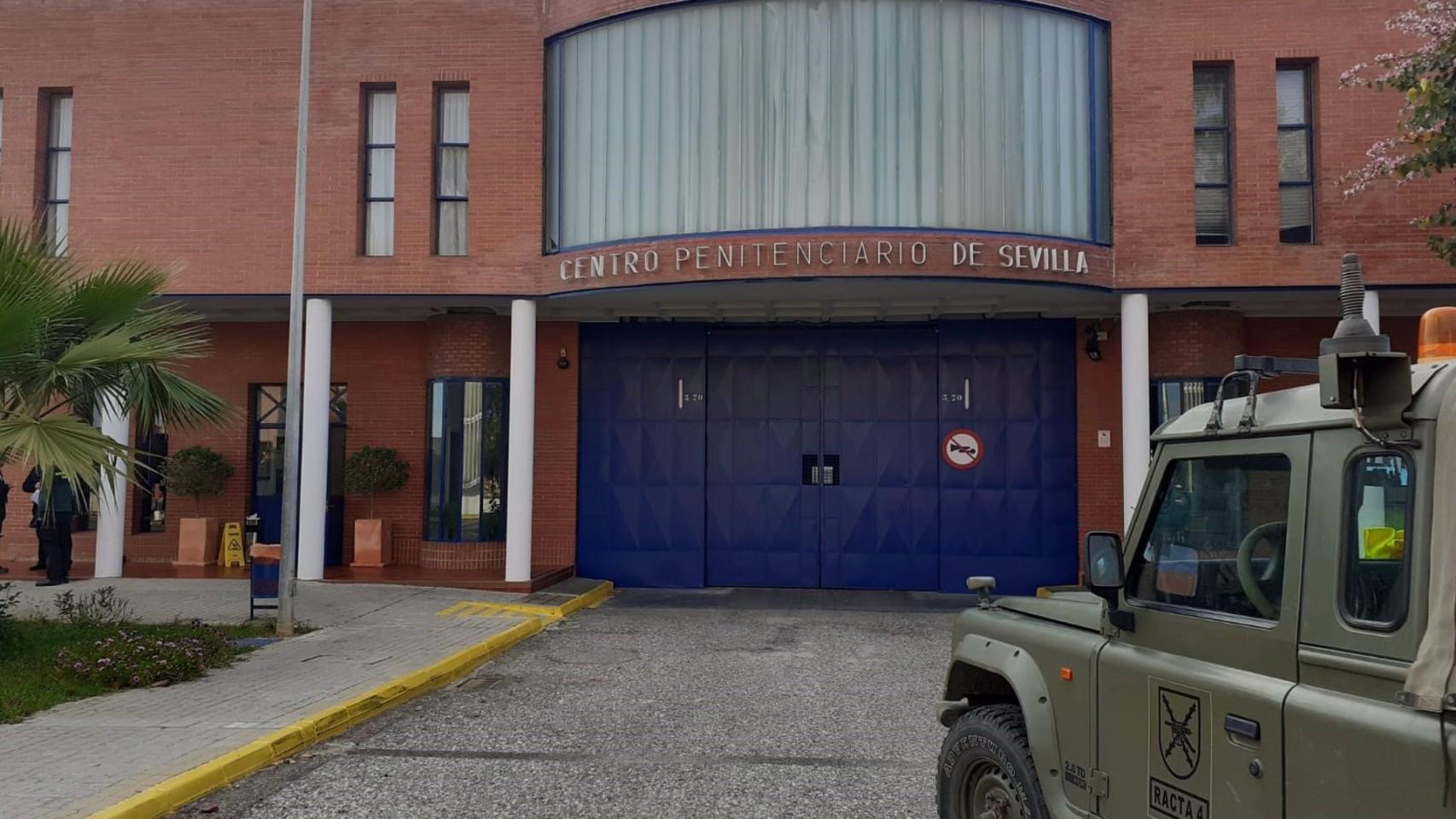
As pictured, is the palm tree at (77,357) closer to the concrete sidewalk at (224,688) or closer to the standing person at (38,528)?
the concrete sidewalk at (224,688)

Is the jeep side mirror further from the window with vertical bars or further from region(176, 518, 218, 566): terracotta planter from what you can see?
the window with vertical bars

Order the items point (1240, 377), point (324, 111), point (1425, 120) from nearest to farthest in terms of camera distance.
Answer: point (1240, 377), point (1425, 120), point (324, 111)

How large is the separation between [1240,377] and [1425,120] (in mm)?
9164

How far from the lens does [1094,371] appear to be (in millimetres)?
15039

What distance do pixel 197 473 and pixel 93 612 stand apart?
4.87m

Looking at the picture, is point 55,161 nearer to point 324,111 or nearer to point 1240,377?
point 324,111

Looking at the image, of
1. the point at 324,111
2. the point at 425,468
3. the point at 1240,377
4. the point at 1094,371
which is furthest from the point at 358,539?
the point at 1240,377

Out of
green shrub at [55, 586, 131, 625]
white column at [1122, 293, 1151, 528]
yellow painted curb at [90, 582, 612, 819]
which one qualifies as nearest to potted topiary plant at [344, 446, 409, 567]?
green shrub at [55, 586, 131, 625]

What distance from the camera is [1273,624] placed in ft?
9.21

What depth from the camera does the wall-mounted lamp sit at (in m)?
14.8

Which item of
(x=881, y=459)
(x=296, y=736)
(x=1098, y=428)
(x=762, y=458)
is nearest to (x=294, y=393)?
(x=296, y=736)

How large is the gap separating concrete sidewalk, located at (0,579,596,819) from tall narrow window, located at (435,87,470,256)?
5.21m

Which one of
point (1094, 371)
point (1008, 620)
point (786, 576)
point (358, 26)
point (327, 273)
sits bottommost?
point (786, 576)

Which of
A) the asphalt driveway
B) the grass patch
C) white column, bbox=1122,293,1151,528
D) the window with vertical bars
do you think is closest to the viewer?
the asphalt driveway
